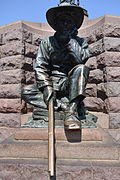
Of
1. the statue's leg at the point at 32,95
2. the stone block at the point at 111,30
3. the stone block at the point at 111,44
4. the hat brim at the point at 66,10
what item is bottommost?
the statue's leg at the point at 32,95

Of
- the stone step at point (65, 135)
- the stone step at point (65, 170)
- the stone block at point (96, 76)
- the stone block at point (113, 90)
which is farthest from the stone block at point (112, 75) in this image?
the stone step at point (65, 170)

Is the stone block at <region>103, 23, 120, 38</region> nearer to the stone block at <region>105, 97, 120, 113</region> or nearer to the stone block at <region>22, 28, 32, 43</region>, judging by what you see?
the stone block at <region>105, 97, 120, 113</region>

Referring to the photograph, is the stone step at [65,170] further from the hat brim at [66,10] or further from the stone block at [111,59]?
the stone block at [111,59]

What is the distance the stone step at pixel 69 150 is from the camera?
2640 millimetres

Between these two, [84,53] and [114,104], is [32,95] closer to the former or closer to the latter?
[84,53]

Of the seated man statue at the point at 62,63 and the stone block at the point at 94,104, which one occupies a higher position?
the seated man statue at the point at 62,63

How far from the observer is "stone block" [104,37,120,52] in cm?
532

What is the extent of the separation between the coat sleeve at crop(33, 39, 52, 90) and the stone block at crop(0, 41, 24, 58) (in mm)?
2013

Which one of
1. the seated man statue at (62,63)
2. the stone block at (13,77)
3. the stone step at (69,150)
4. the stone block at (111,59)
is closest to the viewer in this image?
the stone step at (69,150)

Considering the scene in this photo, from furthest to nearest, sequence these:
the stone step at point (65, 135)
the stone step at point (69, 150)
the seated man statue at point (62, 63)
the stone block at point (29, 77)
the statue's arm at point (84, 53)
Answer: the stone block at point (29, 77)
the statue's arm at point (84, 53)
the seated man statue at point (62, 63)
the stone step at point (65, 135)
the stone step at point (69, 150)

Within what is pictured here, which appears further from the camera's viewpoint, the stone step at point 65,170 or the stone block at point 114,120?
the stone block at point 114,120

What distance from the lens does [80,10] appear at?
3551 mm

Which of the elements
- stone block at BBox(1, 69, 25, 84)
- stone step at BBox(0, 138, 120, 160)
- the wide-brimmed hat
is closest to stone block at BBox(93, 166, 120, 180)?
stone step at BBox(0, 138, 120, 160)

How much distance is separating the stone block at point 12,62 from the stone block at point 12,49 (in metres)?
0.11
